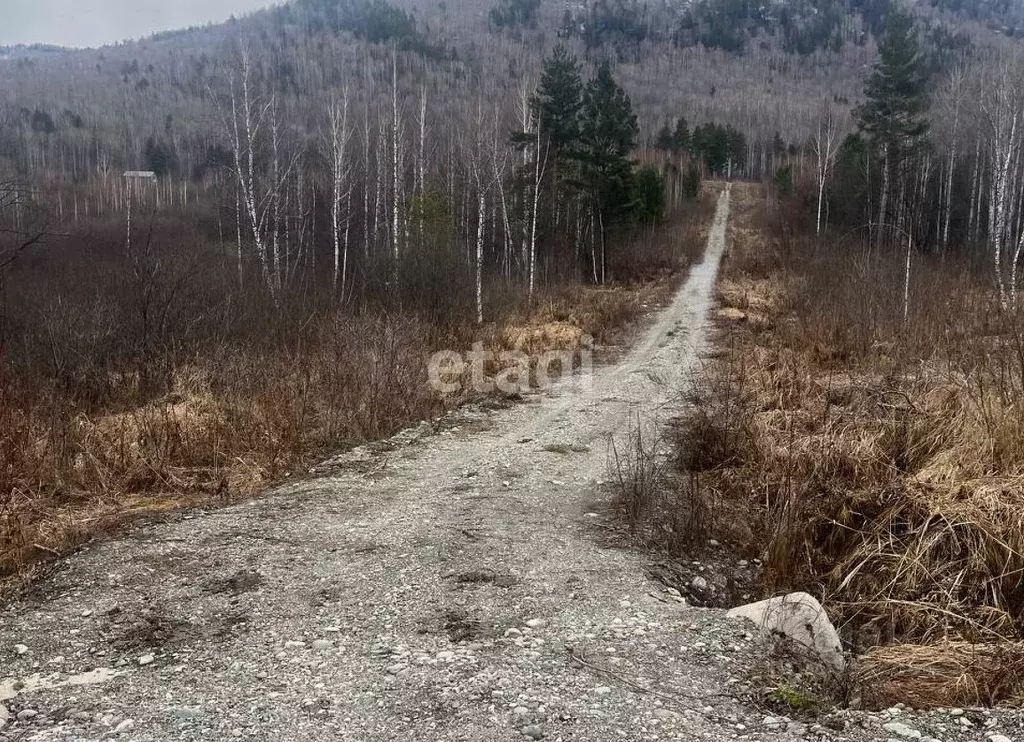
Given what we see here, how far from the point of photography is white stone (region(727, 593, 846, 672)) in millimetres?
3217

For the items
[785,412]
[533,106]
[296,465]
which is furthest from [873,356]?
[533,106]

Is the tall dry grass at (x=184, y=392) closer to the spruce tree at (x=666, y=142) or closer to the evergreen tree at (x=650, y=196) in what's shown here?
the evergreen tree at (x=650, y=196)

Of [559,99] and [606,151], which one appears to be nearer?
[559,99]

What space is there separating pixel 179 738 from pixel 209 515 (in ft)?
8.92

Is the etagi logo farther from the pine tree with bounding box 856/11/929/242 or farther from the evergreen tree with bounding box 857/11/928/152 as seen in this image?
the evergreen tree with bounding box 857/11/928/152

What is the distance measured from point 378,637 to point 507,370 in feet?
28.5

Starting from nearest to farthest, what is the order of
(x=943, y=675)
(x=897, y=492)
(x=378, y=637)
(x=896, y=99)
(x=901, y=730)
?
(x=901, y=730) < (x=943, y=675) < (x=378, y=637) < (x=897, y=492) < (x=896, y=99)

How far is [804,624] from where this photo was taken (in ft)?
10.8

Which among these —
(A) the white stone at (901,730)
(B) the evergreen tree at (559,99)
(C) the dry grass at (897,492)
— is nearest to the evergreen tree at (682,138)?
(B) the evergreen tree at (559,99)

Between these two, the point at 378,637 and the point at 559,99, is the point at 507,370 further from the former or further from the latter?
the point at 559,99

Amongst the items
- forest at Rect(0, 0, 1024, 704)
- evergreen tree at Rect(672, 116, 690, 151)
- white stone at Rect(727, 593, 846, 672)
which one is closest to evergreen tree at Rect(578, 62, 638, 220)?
forest at Rect(0, 0, 1024, 704)

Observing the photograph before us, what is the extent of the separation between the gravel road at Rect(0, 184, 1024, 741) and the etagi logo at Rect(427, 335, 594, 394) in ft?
15.8

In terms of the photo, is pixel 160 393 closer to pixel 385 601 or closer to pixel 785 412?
pixel 385 601

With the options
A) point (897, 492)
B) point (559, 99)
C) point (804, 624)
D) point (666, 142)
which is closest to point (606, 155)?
point (559, 99)
